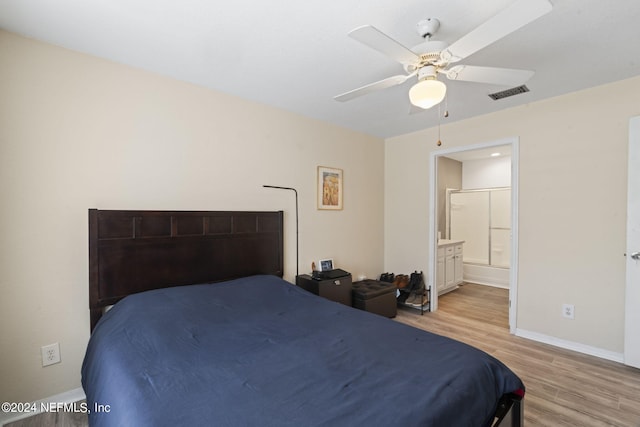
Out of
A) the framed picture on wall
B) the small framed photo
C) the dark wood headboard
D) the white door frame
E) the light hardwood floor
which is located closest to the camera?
the light hardwood floor

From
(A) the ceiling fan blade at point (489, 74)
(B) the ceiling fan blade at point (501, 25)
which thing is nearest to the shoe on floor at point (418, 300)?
(A) the ceiling fan blade at point (489, 74)

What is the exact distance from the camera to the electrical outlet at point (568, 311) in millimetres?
2820

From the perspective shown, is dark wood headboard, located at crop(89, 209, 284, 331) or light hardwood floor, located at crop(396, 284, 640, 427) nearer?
light hardwood floor, located at crop(396, 284, 640, 427)

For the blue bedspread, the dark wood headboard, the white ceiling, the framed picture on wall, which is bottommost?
the blue bedspread

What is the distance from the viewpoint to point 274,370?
1335mm

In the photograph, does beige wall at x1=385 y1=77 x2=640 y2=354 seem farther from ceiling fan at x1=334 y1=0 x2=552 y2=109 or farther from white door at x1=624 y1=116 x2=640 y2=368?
ceiling fan at x1=334 y1=0 x2=552 y2=109

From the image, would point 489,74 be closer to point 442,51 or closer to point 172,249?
point 442,51

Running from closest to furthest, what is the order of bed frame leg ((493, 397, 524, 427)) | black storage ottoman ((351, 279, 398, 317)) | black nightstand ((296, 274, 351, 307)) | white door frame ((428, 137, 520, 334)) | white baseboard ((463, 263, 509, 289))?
bed frame leg ((493, 397, 524, 427))
black nightstand ((296, 274, 351, 307))
white door frame ((428, 137, 520, 334))
black storage ottoman ((351, 279, 398, 317))
white baseboard ((463, 263, 509, 289))

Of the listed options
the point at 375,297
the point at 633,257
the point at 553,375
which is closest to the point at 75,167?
the point at 375,297

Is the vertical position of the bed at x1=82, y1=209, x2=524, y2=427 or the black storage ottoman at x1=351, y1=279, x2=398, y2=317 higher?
A: the bed at x1=82, y1=209, x2=524, y2=427

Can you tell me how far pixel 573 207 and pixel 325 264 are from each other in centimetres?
259

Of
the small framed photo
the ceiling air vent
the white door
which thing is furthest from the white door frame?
the small framed photo

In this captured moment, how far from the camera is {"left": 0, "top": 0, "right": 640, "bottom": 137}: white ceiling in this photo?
161 centimetres

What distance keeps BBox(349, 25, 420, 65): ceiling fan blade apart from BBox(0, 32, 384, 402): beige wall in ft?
5.80
